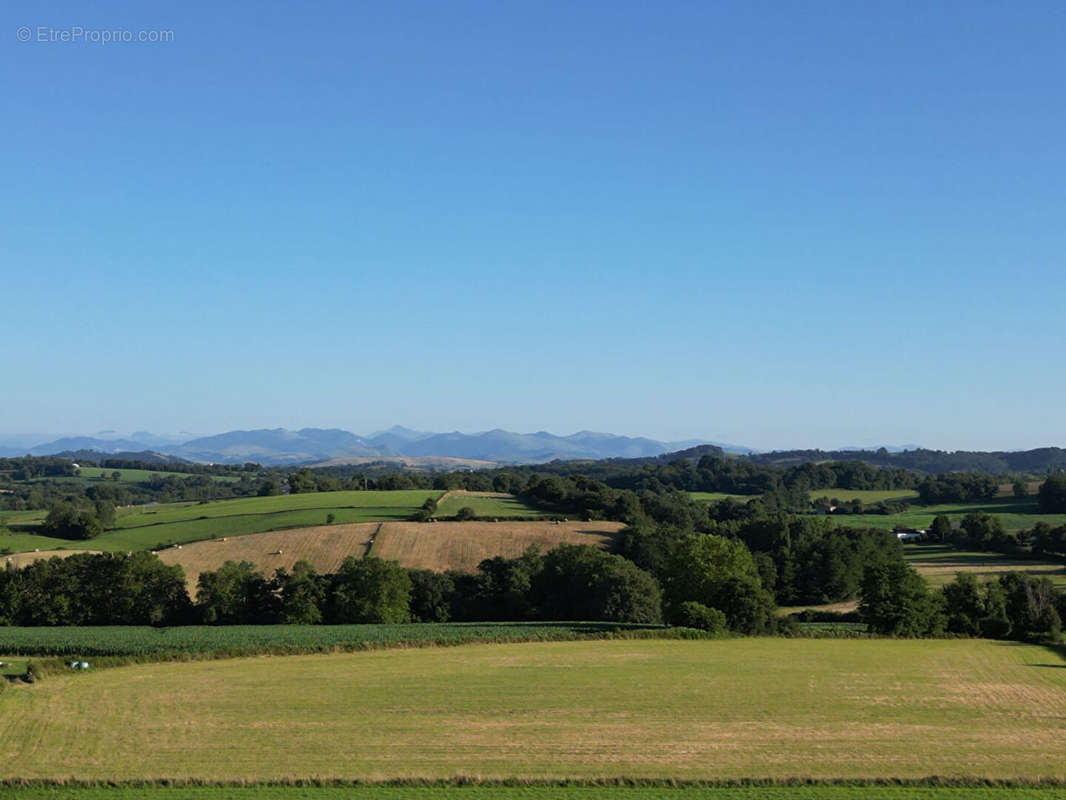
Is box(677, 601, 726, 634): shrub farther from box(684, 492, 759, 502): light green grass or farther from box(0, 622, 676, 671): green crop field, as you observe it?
box(684, 492, 759, 502): light green grass

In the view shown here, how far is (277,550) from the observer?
93500 millimetres

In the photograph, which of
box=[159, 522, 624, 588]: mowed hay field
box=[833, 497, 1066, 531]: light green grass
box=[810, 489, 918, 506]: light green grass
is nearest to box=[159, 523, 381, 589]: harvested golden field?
box=[159, 522, 624, 588]: mowed hay field

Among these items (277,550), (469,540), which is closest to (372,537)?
(277,550)

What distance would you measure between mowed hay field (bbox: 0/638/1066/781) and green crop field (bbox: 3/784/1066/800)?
3.41ft

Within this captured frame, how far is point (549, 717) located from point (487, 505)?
86784 millimetres

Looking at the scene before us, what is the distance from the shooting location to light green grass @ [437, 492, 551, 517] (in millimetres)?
117375

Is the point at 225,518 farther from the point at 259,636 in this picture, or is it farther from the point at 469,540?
the point at 259,636

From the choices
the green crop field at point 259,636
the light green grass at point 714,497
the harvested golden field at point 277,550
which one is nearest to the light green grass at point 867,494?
the light green grass at point 714,497

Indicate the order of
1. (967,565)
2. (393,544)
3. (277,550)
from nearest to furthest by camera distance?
1. (277,550)
2. (393,544)
3. (967,565)

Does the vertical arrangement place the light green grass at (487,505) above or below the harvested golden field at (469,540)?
above

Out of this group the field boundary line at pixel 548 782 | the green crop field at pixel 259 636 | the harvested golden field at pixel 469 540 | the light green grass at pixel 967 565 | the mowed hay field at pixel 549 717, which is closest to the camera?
the field boundary line at pixel 548 782

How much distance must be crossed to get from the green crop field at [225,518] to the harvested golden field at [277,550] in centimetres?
477

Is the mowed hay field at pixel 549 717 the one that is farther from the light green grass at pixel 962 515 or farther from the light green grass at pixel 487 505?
the light green grass at pixel 962 515

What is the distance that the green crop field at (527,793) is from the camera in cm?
2773
